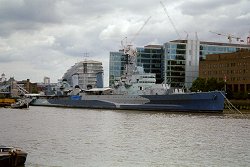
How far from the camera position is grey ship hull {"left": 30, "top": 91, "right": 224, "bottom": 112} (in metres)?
90.4

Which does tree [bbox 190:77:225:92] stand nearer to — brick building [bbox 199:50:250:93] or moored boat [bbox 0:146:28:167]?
brick building [bbox 199:50:250:93]

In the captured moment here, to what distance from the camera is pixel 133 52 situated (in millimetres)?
120062

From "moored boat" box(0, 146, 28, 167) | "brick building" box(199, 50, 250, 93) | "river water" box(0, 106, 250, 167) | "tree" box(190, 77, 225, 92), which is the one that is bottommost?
"river water" box(0, 106, 250, 167)

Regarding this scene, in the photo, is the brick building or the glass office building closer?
the brick building

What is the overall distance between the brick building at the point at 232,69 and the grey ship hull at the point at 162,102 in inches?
1718

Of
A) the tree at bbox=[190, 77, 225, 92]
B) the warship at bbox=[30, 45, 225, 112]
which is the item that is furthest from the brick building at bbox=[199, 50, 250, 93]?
the warship at bbox=[30, 45, 225, 112]

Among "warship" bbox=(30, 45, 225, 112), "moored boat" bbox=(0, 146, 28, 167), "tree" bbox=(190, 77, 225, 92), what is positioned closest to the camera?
"moored boat" bbox=(0, 146, 28, 167)

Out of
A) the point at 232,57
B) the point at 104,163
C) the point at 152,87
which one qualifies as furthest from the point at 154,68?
the point at 104,163

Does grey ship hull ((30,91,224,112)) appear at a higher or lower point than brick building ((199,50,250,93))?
lower

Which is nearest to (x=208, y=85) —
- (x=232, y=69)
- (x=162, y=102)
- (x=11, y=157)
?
(x=232, y=69)

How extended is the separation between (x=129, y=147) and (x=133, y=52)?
8394cm

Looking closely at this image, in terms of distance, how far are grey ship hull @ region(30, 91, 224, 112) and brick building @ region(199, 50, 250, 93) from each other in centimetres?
4364

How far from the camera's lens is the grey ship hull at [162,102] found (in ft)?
297

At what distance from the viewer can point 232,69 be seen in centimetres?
14212
